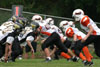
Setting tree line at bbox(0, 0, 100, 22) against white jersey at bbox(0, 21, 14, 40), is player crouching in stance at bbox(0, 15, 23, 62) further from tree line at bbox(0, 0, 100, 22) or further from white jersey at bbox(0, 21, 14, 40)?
tree line at bbox(0, 0, 100, 22)

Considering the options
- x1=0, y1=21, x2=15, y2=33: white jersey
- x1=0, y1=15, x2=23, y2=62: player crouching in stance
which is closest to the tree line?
x1=0, y1=15, x2=23, y2=62: player crouching in stance

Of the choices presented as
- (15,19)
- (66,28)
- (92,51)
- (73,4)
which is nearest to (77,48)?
(15,19)

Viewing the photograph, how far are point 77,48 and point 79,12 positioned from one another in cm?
110

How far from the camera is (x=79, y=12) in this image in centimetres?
1512

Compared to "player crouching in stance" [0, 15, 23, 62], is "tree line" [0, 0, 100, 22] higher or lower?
lower

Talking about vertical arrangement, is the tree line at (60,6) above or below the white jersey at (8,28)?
below

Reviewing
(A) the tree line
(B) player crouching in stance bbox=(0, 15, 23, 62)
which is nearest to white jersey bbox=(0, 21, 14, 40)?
(B) player crouching in stance bbox=(0, 15, 23, 62)

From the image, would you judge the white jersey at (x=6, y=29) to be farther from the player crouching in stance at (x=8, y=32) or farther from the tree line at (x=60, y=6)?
the tree line at (x=60, y=6)

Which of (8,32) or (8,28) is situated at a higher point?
(8,28)

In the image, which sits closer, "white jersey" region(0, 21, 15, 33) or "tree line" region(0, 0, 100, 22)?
"white jersey" region(0, 21, 15, 33)

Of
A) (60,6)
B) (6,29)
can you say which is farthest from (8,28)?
(60,6)

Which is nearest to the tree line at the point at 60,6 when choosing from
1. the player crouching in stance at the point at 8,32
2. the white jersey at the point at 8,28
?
the player crouching in stance at the point at 8,32

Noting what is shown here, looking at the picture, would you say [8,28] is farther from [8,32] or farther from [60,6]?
[60,6]

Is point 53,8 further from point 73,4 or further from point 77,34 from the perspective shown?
point 77,34
